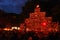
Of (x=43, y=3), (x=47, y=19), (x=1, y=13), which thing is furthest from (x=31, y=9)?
(x=47, y=19)

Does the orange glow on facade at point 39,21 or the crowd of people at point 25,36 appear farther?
the orange glow on facade at point 39,21

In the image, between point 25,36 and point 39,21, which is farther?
point 39,21

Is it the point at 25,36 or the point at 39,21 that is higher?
the point at 39,21

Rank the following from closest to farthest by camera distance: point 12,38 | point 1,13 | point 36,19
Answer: point 12,38 < point 36,19 < point 1,13

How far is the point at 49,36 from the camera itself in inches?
399

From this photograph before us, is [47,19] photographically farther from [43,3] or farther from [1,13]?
[1,13]

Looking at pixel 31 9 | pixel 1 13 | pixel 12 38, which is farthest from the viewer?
pixel 1 13

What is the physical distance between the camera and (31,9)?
31.9 m

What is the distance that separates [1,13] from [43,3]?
21.1 feet

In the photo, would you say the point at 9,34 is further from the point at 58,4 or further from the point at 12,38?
the point at 58,4

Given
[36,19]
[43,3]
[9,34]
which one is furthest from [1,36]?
[43,3]

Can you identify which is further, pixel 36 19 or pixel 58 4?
pixel 58 4

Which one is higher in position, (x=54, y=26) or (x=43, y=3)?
(x=43, y=3)

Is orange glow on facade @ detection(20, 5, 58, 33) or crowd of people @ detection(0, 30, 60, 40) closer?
crowd of people @ detection(0, 30, 60, 40)
